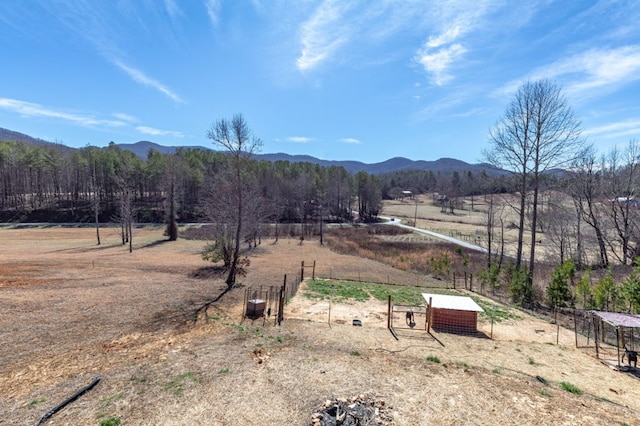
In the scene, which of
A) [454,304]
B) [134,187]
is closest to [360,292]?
[454,304]

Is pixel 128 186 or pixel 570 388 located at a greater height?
pixel 128 186

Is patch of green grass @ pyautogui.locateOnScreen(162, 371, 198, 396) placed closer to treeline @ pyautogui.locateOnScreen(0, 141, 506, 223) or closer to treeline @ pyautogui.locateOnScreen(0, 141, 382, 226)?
treeline @ pyautogui.locateOnScreen(0, 141, 382, 226)

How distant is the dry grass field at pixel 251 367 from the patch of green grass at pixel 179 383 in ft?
0.15

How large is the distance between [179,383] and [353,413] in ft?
15.7

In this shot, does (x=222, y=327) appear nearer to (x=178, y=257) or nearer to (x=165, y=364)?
(x=165, y=364)

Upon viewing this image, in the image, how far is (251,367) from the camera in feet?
30.8

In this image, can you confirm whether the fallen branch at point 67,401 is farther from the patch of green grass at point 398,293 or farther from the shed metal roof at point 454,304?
the patch of green grass at point 398,293

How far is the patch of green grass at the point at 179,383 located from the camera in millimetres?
7934

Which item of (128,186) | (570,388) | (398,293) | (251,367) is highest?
(128,186)

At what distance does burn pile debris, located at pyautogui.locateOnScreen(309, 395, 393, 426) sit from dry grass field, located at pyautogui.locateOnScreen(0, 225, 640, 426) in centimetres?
21

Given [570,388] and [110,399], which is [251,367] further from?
[570,388]

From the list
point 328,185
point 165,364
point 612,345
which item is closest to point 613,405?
point 612,345

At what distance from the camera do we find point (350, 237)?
52.8 metres

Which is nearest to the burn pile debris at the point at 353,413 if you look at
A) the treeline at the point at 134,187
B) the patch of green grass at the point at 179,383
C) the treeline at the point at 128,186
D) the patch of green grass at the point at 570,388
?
the patch of green grass at the point at 179,383
